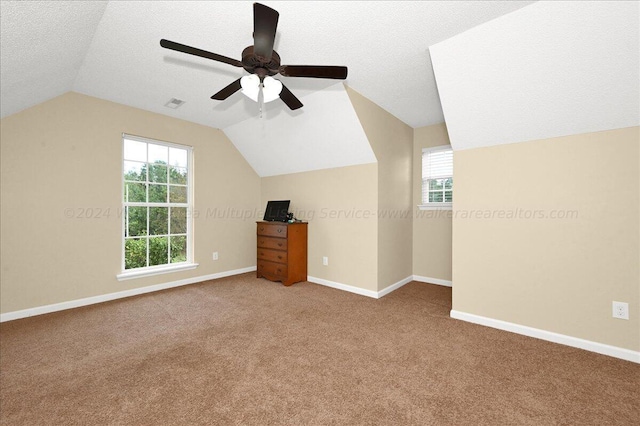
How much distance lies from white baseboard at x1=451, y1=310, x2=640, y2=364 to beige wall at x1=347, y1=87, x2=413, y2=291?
3.73 ft

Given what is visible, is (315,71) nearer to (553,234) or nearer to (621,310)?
(553,234)

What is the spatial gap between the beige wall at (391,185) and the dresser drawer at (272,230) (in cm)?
143

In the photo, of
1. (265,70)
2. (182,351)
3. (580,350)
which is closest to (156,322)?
(182,351)

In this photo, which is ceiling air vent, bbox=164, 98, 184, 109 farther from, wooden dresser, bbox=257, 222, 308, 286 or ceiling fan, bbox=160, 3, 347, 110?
wooden dresser, bbox=257, 222, 308, 286

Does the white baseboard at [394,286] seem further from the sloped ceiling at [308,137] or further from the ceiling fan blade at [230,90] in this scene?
the ceiling fan blade at [230,90]

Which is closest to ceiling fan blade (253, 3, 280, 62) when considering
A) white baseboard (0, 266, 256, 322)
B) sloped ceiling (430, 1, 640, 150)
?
sloped ceiling (430, 1, 640, 150)

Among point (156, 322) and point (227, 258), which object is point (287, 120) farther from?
point (156, 322)

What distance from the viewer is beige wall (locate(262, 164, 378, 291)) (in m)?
3.55

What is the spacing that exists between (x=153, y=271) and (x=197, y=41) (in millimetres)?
2993

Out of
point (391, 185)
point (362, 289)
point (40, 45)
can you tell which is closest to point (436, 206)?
point (391, 185)

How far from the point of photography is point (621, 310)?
6.79ft

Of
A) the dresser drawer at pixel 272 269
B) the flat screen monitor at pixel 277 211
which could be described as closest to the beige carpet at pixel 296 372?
the dresser drawer at pixel 272 269

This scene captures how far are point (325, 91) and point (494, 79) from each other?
64.9 inches

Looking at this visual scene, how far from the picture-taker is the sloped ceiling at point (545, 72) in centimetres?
171
